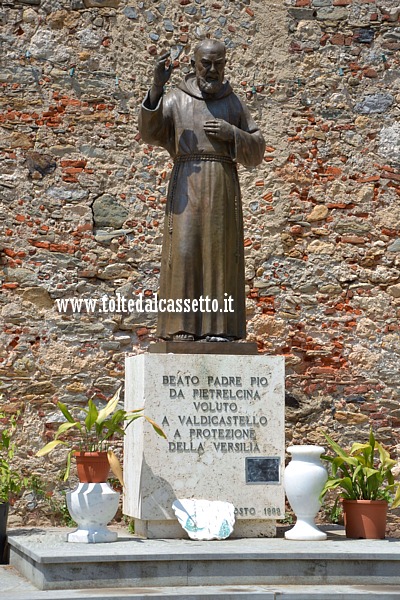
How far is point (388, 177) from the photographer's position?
8.55 metres

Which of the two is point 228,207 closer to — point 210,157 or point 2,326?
point 210,157

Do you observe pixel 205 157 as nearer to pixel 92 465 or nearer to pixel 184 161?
pixel 184 161

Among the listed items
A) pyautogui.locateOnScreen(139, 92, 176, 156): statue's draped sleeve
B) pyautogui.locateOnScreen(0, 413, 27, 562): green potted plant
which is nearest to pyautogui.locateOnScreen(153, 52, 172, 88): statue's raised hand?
pyautogui.locateOnScreen(139, 92, 176, 156): statue's draped sleeve

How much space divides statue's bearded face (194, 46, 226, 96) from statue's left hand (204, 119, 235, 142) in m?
0.25

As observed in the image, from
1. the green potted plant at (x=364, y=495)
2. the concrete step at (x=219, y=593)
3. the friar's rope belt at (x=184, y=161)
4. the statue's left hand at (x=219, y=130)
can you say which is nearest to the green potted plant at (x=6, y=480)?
the concrete step at (x=219, y=593)

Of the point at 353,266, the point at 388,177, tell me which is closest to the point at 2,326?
the point at 353,266

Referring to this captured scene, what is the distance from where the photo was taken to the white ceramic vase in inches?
231

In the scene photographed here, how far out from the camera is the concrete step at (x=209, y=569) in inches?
195

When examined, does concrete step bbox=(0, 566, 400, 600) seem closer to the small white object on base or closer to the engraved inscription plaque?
the small white object on base

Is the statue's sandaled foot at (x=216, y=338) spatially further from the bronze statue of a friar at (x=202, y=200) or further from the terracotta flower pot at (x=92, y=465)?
the terracotta flower pot at (x=92, y=465)

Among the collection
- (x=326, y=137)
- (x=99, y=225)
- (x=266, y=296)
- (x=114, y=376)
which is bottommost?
(x=114, y=376)

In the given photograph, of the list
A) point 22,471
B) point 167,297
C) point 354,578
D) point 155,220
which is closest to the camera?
point 354,578

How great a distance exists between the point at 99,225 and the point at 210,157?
2.04 meters

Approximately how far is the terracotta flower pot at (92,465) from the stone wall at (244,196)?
2.11m
